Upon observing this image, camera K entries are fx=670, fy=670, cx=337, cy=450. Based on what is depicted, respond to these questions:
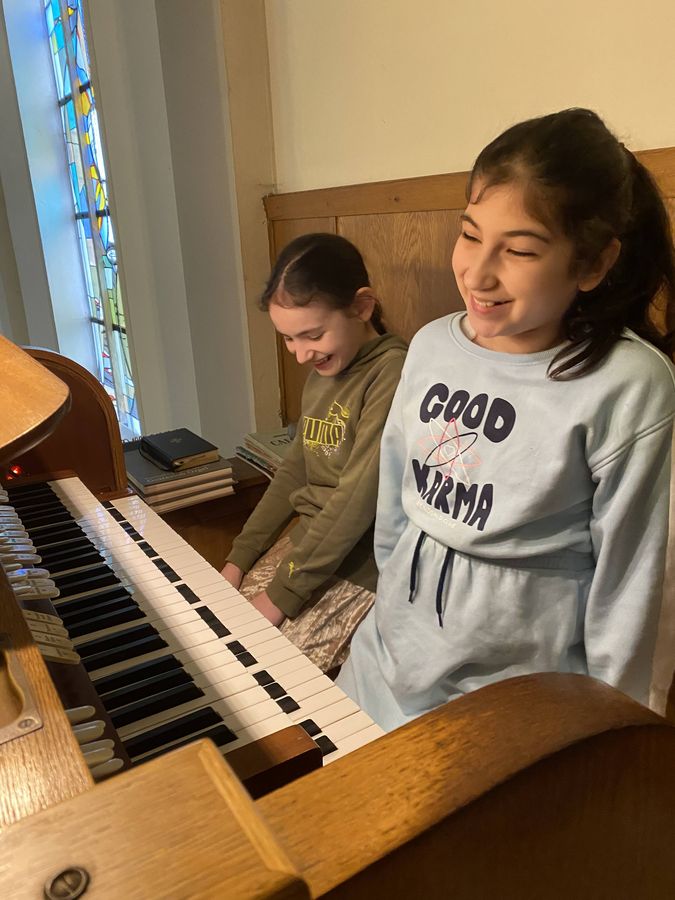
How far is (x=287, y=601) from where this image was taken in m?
1.36

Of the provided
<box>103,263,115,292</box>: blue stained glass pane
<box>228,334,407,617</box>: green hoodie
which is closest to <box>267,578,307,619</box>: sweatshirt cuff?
<box>228,334,407,617</box>: green hoodie

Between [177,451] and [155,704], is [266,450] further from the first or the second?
[155,704]

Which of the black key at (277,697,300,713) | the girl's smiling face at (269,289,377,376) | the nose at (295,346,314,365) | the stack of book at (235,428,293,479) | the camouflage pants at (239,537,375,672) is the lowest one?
the camouflage pants at (239,537,375,672)

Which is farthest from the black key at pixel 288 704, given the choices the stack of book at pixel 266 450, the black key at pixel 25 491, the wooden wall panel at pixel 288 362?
the wooden wall panel at pixel 288 362

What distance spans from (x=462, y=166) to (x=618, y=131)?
38 centimetres

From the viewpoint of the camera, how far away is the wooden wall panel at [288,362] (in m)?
1.96

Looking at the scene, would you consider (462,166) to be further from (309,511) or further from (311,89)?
(309,511)

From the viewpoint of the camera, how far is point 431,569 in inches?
38.8

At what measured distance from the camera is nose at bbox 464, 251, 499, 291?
0.84 m

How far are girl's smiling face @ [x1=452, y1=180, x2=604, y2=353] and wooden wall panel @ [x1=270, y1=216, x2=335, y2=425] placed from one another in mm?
1089

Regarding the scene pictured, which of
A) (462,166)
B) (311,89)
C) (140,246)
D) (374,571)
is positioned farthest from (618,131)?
(140,246)

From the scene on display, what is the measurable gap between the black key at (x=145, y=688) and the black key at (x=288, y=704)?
113 mm

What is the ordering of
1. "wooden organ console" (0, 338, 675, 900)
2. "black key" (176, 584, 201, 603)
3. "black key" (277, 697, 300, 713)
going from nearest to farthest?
"wooden organ console" (0, 338, 675, 900)
"black key" (277, 697, 300, 713)
"black key" (176, 584, 201, 603)

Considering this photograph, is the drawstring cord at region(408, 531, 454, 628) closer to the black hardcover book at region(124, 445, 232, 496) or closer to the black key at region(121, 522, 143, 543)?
the black key at region(121, 522, 143, 543)
